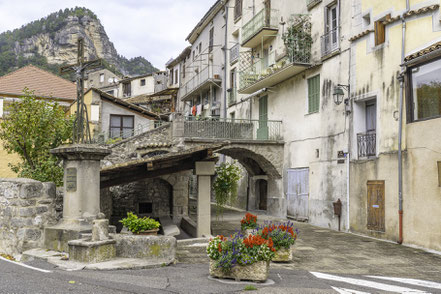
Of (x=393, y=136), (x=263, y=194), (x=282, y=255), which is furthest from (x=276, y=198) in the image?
(x=282, y=255)

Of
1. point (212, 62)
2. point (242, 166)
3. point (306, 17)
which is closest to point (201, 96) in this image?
point (212, 62)

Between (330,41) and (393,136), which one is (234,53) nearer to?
(330,41)

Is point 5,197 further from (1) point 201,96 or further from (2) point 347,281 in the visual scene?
(1) point 201,96

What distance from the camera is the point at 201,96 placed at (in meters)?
33.0

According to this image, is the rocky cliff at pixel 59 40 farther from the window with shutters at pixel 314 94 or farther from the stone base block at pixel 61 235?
the stone base block at pixel 61 235

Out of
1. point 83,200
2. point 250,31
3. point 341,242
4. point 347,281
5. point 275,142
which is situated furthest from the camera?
point 250,31

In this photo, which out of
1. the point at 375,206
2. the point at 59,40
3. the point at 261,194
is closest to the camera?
the point at 375,206

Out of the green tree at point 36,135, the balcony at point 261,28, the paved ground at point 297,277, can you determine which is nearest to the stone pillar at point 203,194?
the paved ground at point 297,277

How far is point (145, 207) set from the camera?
20.3 m

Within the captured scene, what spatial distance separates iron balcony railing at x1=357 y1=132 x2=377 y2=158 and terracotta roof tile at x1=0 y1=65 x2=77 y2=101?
22.2 m

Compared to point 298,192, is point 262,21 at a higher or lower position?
higher

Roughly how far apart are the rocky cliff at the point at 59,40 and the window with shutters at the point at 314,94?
230 feet

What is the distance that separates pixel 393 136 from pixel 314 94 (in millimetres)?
5449

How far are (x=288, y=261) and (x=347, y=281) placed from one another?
2031mm
